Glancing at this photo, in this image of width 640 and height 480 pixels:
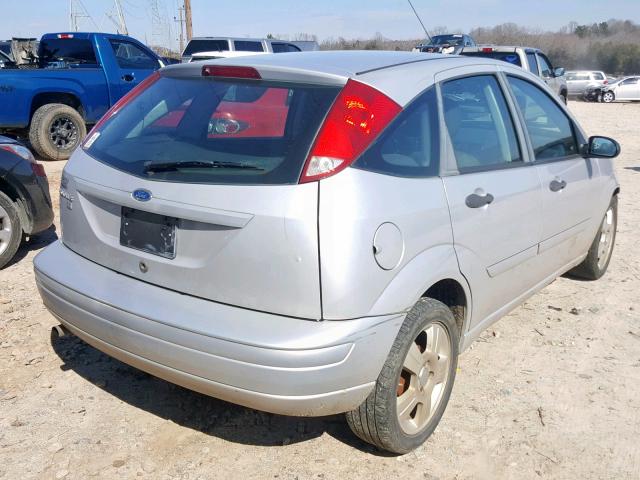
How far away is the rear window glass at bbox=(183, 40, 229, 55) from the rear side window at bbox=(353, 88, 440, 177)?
1557 cm

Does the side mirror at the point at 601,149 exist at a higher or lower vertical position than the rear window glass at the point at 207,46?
higher

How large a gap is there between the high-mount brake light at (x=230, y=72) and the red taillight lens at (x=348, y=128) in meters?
0.43

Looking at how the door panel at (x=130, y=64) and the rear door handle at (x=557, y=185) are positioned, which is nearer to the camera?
the rear door handle at (x=557, y=185)

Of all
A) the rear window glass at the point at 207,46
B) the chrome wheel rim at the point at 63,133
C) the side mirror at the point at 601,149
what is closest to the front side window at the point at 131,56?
the chrome wheel rim at the point at 63,133

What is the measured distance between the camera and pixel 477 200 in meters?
3.10

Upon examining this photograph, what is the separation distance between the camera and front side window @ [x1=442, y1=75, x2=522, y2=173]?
3.16 metres

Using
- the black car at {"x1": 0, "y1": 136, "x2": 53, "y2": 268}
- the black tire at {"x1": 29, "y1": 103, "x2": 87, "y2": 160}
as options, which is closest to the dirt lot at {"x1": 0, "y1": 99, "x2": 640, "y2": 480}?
the black car at {"x1": 0, "y1": 136, "x2": 53, "y2": 268}

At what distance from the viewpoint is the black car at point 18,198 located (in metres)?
5.09

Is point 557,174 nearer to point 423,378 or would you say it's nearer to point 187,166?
point 423,378

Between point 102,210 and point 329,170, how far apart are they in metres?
1.08

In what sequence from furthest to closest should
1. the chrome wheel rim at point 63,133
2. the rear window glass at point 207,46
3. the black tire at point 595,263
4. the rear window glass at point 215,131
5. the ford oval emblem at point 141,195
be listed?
the rear window glass at point 207,46 < the chrome wheel rim at point 63,133 < the black tire at point 595,263 < the ford oval emblem at point 141,195 < the rear window glass at point 215,131

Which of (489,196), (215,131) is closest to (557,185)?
(489,196)

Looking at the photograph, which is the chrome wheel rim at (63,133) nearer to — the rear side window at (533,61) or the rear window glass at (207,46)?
the rear window glass at (207,46)

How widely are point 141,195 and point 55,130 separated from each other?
27.0 ft
